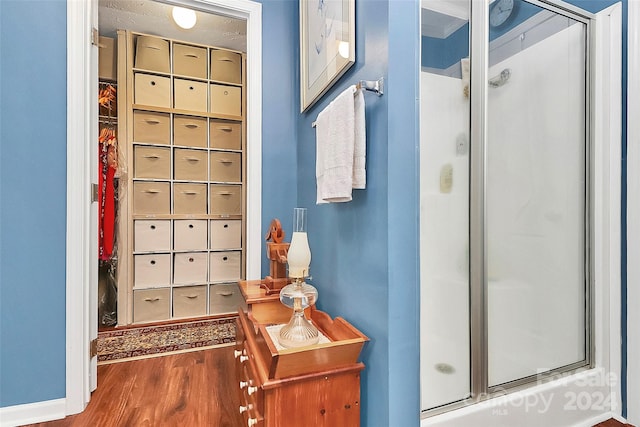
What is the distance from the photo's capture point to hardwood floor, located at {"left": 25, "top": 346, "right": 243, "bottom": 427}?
4.98 feet

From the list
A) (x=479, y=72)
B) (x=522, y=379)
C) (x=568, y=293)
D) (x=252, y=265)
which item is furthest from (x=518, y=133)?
(x=252, y=265)

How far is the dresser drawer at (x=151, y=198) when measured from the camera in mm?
2789

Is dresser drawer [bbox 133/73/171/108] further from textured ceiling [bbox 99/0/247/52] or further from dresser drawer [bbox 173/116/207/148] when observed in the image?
textured ceiling [bbox 99/0/247/52]

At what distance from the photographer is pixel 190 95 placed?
292cm

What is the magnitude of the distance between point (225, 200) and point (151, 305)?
1.15 m

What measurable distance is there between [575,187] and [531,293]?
1.87 ft

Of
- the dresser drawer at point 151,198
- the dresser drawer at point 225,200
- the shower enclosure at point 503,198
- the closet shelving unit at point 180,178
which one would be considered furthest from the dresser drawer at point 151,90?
the shower enclosure at point 503,198

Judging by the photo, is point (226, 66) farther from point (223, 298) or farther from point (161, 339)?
point (161, 339)

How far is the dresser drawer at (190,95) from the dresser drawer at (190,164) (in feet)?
1.32

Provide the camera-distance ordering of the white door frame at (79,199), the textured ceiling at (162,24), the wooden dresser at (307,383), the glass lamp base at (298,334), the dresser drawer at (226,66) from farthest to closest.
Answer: the dresser drawer at (226,66)
the textured ceiling at (162,24)
the white door frame at (79,199)
the glass lamp base at (298,334)
the wooden dresser at (307,383)

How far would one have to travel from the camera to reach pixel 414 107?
1.05 meters

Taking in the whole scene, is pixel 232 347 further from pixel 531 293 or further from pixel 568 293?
pixel 568 293

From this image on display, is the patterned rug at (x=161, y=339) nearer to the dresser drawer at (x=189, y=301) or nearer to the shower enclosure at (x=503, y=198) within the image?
the dresser drawer at (x=189, y=301)

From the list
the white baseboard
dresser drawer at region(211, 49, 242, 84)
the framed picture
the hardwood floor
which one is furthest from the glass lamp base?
dresser drawer at region(211, 49, 242, 84)
